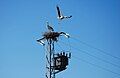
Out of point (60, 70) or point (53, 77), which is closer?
point (53, 77)

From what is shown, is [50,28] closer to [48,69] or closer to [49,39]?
[49,39]

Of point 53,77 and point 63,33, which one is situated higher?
point 63,33

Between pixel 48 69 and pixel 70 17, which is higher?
pixel 70 17

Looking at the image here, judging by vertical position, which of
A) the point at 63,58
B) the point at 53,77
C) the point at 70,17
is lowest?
the point at 53,77

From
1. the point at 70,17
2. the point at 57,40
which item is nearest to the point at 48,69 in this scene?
the point at 57,40

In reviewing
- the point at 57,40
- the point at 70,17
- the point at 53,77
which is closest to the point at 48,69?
the point at 53,77

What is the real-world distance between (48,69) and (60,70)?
4351 millimetres

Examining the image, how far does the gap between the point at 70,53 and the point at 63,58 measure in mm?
1880

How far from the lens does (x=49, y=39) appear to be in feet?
214

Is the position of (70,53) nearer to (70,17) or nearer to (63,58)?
(63,58)

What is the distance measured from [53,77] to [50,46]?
5.62 metres

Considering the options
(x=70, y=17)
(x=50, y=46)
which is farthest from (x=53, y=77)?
(x=70, y=17)

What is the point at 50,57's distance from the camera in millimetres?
64125

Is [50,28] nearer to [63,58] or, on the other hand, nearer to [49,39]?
[49,39]
